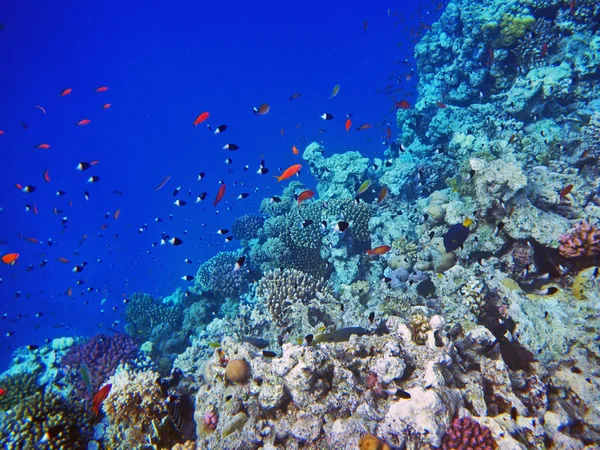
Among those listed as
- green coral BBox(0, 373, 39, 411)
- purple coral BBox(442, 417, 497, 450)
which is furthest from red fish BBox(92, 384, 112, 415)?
green coral BBox(0, 373, 39, 411)

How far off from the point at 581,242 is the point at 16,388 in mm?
13629

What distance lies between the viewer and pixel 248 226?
48.1ft

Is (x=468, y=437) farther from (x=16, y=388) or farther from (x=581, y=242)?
(x=16, y=388)

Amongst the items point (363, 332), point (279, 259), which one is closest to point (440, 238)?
point (363, 332)

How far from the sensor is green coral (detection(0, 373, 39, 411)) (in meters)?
7.62

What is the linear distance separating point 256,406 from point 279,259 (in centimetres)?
655

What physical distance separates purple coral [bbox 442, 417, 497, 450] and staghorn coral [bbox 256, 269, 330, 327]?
3.73 metres

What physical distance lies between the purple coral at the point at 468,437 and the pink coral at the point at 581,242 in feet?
15.0

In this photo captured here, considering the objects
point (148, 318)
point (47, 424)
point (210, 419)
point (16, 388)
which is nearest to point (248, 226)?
point (148, 318)

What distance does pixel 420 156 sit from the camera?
51.8 ft

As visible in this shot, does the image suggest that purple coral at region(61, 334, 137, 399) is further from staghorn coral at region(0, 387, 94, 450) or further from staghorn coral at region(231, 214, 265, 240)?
staghorn coral at region(231, 214, 265, 240)

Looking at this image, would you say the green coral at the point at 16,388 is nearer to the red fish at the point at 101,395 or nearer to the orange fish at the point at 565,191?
the red fish at the point at 101,395

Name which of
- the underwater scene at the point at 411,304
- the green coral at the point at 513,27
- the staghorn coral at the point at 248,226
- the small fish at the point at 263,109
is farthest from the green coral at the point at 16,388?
the green coral at the point at 513,27

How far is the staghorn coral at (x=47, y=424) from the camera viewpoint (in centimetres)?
429
